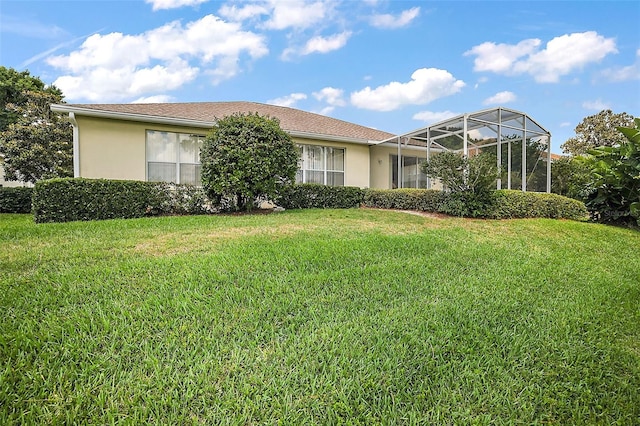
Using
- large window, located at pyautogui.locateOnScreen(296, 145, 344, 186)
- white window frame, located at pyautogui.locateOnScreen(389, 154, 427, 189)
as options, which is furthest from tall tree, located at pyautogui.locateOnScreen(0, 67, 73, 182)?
white window frame, located at pyautogui.locateOnScreen(389, 154, 427, 189)

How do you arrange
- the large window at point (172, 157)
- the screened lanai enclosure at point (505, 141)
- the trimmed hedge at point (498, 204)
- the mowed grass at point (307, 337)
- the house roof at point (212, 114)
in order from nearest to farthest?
the mowed grass at point (307, 337) < the trimmed hedge at point (498, 204) < the house roof at point (212, 114) < the large window at point (172, 157) < the screened lanai enclosure at point (505, 141)

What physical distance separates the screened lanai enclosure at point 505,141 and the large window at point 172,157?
927cm

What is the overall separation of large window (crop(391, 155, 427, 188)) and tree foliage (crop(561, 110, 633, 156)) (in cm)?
1595

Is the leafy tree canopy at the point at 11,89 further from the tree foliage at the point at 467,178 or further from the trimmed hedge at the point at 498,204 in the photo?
the tree foliage at the point at 467,178

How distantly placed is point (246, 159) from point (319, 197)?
13.8ft

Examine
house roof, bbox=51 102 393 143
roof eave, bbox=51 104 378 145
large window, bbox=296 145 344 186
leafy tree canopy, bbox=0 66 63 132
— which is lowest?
large window, bbox=296 145 344 186

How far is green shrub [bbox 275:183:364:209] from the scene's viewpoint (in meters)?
11.7

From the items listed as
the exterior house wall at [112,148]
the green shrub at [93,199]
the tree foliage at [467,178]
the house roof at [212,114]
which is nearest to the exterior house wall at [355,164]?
the house roof at [212,114]

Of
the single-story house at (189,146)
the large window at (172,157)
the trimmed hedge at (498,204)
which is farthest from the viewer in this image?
the large window at (172,157)

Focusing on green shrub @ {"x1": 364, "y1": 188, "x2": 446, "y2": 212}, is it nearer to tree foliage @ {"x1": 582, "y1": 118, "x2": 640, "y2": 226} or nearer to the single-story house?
the single-story house

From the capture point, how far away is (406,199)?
40.5ft

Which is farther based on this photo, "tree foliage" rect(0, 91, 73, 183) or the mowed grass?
"tree foliage" rect(0, 91, 73, 183)

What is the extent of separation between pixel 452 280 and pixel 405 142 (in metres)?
12.1

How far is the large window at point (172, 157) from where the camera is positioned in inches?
446
